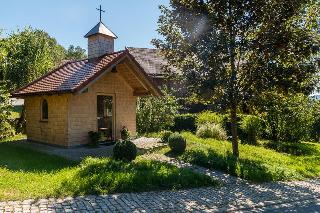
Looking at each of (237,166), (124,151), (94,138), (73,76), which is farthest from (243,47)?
(73,76)

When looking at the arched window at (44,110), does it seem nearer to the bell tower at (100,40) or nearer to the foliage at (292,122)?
the bell tower at (100,40)

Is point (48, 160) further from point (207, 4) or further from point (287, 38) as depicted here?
point (287, 38)

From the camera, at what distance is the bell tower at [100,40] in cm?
1955

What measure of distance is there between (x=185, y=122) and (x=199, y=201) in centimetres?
1507

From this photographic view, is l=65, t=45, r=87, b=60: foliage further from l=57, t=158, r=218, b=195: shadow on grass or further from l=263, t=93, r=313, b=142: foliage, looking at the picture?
l=57, t=158, r=218, b=195: shadow on grass

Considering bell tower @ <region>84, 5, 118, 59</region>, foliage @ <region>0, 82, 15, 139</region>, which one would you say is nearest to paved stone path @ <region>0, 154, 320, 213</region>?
bell tower @ <region>84, 5, 118, 59</region>

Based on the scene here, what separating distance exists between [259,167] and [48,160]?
314 inches

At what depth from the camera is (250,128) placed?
20.9 meters

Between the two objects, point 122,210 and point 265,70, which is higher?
point 265,70

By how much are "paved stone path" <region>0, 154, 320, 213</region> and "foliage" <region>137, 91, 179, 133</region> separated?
38.3ft

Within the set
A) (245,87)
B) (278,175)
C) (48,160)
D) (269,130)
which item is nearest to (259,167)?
(278,175)

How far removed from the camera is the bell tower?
19.5 m

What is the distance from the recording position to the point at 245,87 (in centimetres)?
1343

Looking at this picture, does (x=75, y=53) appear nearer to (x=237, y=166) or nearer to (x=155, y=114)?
(x=155, y=114)
